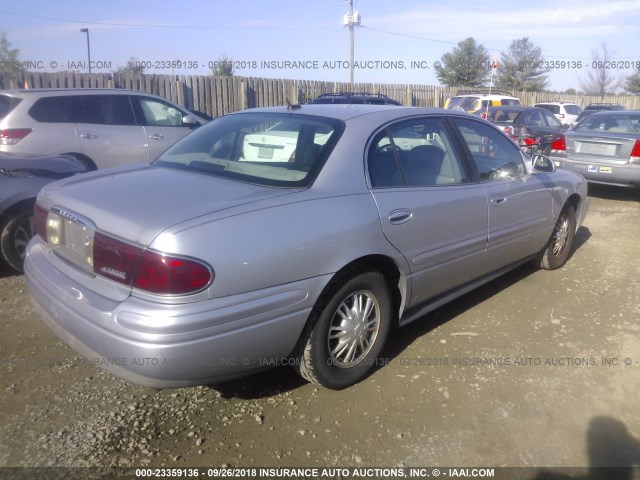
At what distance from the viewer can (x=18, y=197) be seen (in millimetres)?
4539

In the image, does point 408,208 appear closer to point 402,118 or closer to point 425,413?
point 402,118

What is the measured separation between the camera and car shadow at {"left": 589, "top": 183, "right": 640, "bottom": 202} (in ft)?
31.2

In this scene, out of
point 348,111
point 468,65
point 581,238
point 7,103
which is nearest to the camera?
point 348,111

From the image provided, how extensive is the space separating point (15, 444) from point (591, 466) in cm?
275

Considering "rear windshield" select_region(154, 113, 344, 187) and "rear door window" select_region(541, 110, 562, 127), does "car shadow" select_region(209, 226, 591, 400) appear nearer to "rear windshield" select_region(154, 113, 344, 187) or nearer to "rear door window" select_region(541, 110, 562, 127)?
"rear windshield" select_region(154, 113, 344, 187)

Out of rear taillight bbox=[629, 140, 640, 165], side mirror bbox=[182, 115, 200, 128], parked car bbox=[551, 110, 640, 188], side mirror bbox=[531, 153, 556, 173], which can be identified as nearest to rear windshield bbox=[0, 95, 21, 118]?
side mirror bbox=[182, 115, 200, 128]

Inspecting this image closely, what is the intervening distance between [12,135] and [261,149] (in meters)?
4.43

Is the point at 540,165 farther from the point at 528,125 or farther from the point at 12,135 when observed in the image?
the point at 528,125

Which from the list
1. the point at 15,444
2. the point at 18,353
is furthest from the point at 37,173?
the point at 15,444

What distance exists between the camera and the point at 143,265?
7.86 feet

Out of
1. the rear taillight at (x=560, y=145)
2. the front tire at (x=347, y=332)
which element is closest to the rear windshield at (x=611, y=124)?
the rear taillight at (x=560, y=145)

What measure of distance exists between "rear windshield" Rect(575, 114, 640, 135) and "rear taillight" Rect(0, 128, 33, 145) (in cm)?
864

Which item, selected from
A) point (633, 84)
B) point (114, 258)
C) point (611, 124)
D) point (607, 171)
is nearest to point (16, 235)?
point (114, 258)

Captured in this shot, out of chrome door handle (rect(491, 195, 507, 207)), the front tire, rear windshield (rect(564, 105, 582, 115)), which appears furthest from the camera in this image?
rear windshield (rect(564, 105, 582, 115))
